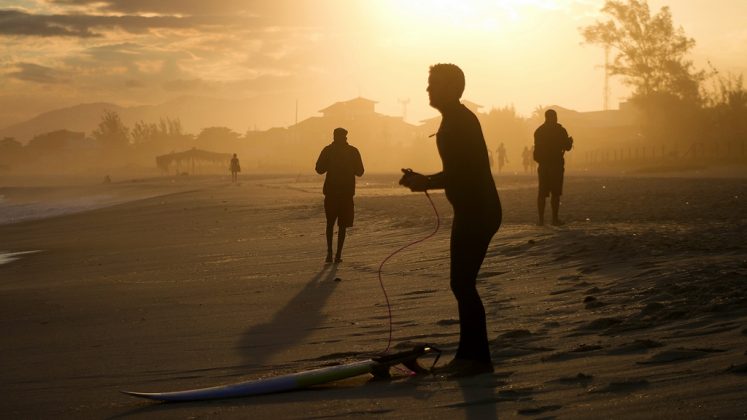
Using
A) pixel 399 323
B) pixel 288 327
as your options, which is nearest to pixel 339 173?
pixel 288 327

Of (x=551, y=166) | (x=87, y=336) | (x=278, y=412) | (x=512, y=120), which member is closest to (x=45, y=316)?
(x=87, y=336)

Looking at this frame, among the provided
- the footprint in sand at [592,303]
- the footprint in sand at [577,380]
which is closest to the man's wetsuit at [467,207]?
the footprint in sand at [577,380]

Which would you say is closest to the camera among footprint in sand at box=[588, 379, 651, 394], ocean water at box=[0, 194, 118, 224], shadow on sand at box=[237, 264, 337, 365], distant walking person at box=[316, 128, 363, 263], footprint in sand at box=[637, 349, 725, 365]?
footprint in sand at box=[588, 379, 651, 394]

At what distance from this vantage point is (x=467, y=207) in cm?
579

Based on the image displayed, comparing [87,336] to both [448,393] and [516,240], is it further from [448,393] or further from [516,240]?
[516,240]

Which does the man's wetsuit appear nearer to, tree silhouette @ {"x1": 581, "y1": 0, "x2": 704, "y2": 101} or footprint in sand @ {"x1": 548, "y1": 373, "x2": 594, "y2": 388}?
footprint in sand @ {"x1": 548, "y1": 373, "x2": 594, "y2": 388}

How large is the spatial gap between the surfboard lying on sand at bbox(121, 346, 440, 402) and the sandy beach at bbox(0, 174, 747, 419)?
0.23 ft

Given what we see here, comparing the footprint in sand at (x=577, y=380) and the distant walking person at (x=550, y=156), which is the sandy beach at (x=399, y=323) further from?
the distant walking person at (x=550, y=156)

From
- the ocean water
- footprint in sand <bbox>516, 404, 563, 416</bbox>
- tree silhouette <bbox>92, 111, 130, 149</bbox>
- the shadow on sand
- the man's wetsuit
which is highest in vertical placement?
tree silhouette <bbox>92, 111, 130, 149</bbox>

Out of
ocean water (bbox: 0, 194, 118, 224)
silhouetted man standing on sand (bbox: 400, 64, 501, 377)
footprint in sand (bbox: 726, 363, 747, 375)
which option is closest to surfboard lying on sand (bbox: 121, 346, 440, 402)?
silhouetted man standing on sand (bbox: 400, 64, 501, 377)

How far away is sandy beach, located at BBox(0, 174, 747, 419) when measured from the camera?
4.89m

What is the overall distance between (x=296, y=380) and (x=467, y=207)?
56.0 inches

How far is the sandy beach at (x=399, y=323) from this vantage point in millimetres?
4895

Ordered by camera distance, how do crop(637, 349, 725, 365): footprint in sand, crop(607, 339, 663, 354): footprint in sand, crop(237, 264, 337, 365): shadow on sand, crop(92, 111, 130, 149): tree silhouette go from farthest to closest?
1. crop(92, 111, 130, 149): tree silhouette
2. crop(237, 264, 337, 365): shadow on sand
3. crop(607, 339, 663, 354): footprint in sand
4. crop(637, 349, 725, 365): footprint in sand
